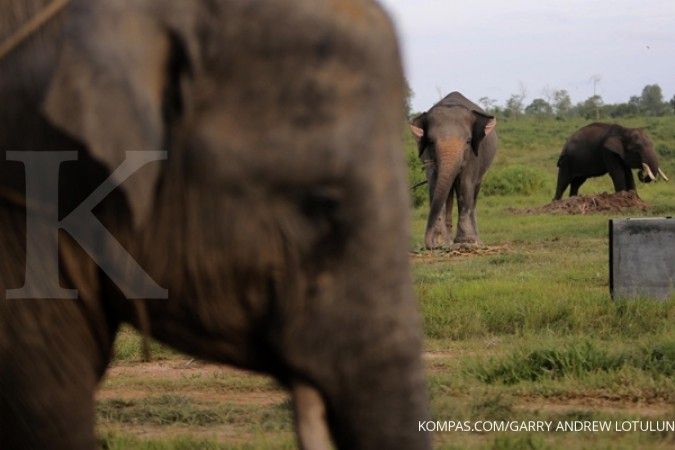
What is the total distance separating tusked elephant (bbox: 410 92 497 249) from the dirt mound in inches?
204

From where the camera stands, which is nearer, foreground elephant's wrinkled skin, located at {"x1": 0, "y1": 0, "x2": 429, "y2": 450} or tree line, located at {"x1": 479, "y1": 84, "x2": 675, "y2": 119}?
foreground elephant's wrinkled skin, located at {"x1": 0, "y1": 0, "x2": 429, "y2": 450}

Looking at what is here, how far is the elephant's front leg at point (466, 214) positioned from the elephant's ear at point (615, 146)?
34.0 feet

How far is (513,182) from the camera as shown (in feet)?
98.6

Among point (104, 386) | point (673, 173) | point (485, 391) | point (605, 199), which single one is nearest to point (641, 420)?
point (485, 391)

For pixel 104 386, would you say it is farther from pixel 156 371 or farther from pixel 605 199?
pixel 605 199

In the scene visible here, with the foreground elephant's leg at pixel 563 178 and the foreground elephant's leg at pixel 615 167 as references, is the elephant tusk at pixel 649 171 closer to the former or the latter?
the foreground elephant's leg at pixel 615 167

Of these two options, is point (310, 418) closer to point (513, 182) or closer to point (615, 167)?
point (615, 167)

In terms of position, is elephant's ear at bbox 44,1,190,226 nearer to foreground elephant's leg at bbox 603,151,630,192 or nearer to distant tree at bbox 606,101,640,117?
foreground elephant's leg at bbox 603,151,630,192

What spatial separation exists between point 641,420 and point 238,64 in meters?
3.34

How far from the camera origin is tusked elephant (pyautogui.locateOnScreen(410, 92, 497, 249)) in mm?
16641

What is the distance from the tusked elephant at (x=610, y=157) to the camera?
89.0 feet

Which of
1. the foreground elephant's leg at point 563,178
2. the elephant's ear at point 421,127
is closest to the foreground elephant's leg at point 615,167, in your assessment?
the foreground elephant's leg at point 563,178

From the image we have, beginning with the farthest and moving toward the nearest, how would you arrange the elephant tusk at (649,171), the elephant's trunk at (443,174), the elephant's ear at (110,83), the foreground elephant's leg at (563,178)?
the foreground elephant's leg at (563,178) < the elephant tusk at (649,171) < the elephant's trunk at (443,174) < the elephant's ear at (110,83)

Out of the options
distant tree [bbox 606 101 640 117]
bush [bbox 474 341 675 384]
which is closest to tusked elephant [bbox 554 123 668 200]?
bush [bbox 474 341 675 384]
